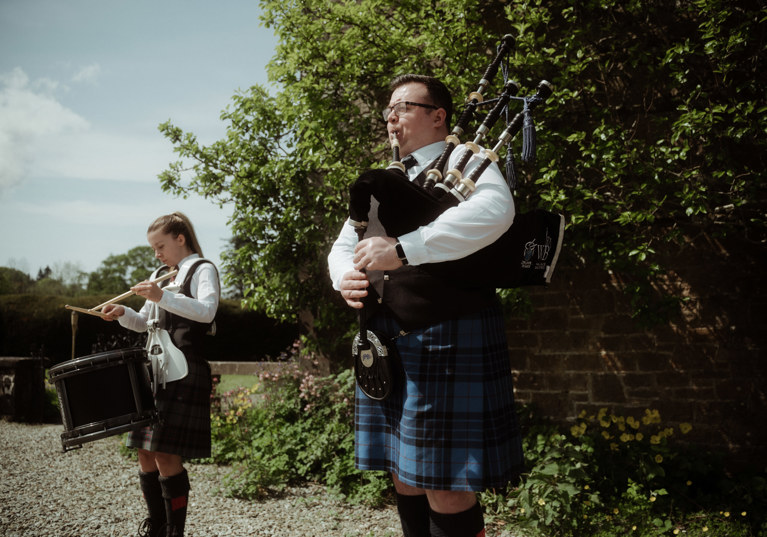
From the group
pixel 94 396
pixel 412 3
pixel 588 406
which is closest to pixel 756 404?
pixel 588 406

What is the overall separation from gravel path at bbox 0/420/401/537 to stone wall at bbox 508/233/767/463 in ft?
6.34

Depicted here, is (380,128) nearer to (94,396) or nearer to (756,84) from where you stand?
(756,84)

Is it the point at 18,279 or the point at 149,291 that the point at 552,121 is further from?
the point at 18,279

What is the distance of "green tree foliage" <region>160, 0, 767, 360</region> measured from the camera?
3.50m

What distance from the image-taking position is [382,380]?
1.80m

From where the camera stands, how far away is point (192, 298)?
2848 mm

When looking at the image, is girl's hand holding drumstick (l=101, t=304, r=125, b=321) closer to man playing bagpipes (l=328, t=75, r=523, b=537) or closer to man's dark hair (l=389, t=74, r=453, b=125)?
man playing bagpipes (l=328, t=75, r=523, b=537)

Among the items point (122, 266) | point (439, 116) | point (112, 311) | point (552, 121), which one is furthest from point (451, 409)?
point (122, 266)

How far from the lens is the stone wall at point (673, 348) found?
4133mm

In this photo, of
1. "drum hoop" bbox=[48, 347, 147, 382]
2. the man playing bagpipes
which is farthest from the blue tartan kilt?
"drum hoop" bbox=[48, 347, 147, 382]

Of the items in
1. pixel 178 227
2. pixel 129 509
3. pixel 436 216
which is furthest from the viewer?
pixel 129 509

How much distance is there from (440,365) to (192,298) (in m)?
1.61

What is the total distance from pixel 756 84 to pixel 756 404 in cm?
232

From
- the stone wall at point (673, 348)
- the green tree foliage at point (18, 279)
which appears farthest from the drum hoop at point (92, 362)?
the green tree foliage at point (18, 279)
